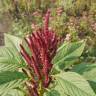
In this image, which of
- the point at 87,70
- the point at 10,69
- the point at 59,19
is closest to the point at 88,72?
the point at 87,70

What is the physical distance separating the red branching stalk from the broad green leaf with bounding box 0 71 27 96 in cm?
12

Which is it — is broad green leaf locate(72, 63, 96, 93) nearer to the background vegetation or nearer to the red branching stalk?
the red branching stalk

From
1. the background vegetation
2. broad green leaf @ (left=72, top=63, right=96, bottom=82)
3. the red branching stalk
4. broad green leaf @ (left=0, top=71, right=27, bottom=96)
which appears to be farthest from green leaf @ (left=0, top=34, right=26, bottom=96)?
the background vegetation

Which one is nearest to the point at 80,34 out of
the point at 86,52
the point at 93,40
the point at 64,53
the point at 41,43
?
the point at 93,40

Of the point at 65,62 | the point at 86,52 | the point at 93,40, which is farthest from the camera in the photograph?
the point at 93,40

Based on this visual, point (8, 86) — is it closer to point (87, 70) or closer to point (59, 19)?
point (87, 70)

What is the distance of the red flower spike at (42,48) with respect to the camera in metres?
1.56

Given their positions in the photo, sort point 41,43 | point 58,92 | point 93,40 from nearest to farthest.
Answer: point 41,43 → point 58,92 → point 93,40

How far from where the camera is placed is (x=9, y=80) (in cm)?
179

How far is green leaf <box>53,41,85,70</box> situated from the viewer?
1.95m

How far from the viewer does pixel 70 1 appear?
23.8 feet

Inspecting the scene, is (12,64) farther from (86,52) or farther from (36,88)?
(86,52)

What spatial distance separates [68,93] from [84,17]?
513cm

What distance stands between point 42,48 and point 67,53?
421mm
